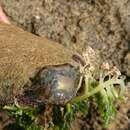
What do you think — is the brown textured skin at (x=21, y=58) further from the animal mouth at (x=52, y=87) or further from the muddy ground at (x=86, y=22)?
the muddy ground at (x=86, y=22)

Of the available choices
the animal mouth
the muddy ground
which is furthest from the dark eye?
the muddy ground

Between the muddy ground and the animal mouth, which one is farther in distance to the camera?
the muddy ground

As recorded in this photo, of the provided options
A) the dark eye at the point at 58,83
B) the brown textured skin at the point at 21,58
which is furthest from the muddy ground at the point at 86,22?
the dark eye at the point at 58,83

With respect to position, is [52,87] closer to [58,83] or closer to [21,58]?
[58,83]

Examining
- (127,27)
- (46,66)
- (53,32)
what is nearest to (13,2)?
(53,32)

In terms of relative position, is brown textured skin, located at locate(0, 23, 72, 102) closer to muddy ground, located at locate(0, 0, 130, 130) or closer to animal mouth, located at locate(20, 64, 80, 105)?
animal mouth, located at locate(20, 64, 80, 105)

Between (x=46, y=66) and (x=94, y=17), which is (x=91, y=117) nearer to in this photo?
(x=94, y=17)
